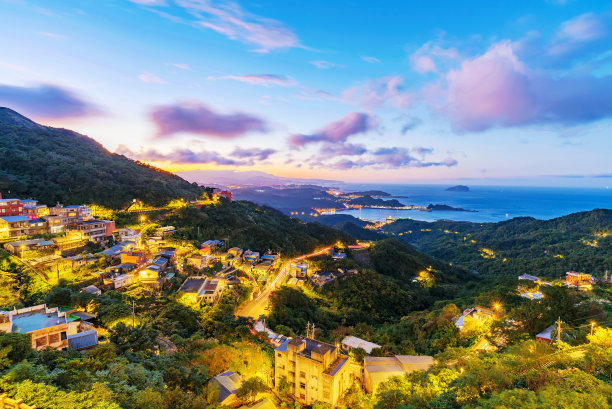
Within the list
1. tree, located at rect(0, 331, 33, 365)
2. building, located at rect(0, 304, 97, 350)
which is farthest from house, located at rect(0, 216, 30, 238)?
tree, located at rect(0, 331, 33, 365)

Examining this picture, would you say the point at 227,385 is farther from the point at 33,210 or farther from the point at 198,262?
the point at 33,210

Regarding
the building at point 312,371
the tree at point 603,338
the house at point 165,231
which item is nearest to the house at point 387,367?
the building at point 312,371

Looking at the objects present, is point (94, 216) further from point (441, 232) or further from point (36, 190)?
point (441, 232)

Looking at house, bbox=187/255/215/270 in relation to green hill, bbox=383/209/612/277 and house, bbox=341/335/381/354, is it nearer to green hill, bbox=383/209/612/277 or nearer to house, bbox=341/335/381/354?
house, bbox=341/335/381/354

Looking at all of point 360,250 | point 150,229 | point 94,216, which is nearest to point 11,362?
point 150,229

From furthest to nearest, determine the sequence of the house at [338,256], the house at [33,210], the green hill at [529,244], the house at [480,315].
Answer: the green hill at [529,244] → the house at [338,256] → the house at [33,210] → the house at [480,315]

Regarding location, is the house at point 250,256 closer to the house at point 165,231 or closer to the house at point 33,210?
the house at point 165,231
